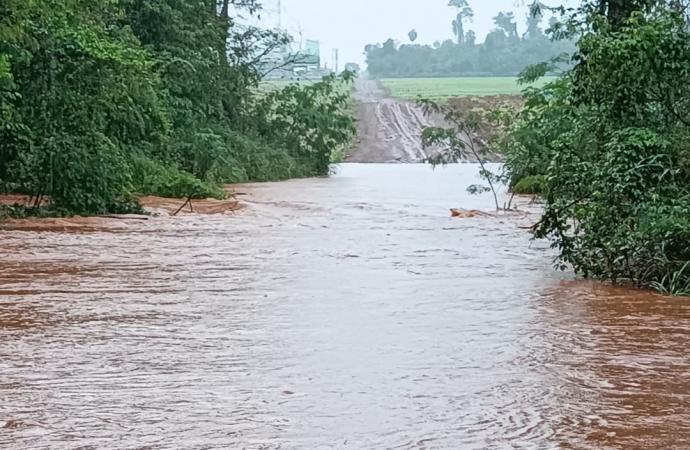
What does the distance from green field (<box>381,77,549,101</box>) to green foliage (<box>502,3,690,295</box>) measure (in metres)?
47.9

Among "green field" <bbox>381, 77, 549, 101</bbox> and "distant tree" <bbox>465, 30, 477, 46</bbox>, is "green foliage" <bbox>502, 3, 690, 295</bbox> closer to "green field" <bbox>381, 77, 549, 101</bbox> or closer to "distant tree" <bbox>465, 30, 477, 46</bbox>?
"green field" <bbox>381, 77, 549, 101</bbox>

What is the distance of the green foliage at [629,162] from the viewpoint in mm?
9883

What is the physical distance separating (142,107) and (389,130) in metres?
36.9

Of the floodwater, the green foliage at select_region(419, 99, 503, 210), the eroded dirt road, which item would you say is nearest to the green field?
the eroded dirt road

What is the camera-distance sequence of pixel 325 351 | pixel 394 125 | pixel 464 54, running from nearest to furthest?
pixel 325 351, pixel 394 125, pixel 464 54

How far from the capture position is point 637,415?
534cm

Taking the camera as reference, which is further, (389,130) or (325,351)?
(389,130)

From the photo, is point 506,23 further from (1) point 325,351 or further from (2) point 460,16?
(1) point 325,351

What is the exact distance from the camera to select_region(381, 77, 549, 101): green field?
64.8m

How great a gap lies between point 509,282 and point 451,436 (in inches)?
227

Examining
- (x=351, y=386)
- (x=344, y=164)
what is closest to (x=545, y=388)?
(x=351, y=386)

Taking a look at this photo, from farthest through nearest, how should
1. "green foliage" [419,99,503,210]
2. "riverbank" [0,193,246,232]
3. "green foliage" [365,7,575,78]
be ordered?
"green foliage" [365,7,575,78]
"green foliage" [419,99,503,210]
"riverbank" [0,193,246,232]

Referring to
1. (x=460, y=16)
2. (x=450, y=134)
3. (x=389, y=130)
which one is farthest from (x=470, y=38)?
(x=450, y=134)

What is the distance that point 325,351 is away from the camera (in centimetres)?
691
